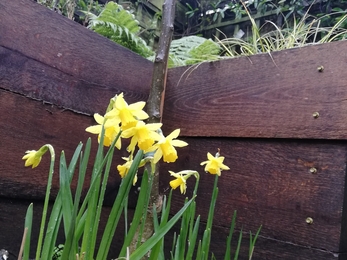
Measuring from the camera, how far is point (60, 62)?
2.98ft

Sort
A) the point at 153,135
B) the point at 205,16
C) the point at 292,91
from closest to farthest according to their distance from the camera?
the point at 153,135 → the point at 292,91 → the point at 205,16

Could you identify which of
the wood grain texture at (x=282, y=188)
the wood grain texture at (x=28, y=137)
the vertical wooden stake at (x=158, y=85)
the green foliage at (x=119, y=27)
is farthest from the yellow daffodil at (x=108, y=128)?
the green foliage at (x=119, y=27)

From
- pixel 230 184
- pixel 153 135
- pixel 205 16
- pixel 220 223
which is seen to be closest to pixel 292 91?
pixel 230 184

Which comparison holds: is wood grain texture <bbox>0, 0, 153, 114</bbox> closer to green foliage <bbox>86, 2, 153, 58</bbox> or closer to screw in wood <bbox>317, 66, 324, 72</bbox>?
green foliage <bbox>86, 2, 153, 58</bbox>

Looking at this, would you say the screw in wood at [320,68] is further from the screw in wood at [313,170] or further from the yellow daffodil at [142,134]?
the yellow daffodil at [142,134]

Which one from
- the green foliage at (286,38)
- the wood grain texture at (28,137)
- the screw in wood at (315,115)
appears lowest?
the wood grain texture at (28,137)

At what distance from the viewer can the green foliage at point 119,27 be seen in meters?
1.52

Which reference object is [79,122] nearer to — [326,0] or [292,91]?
[292,91]

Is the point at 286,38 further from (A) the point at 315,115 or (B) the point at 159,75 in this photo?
(B) the point at 159,75

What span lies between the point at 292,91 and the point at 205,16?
5.81ft

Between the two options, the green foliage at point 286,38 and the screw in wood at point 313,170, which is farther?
the green foliage at point 286,38

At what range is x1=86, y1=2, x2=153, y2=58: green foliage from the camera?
152 centimetres

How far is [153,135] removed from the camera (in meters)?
0.47

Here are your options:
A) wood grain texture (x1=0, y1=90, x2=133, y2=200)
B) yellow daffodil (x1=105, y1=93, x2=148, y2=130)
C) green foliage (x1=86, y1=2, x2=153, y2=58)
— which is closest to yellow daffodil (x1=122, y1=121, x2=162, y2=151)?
yellow daffodil (x1=105, y1=93, x2=148, y2=130)
